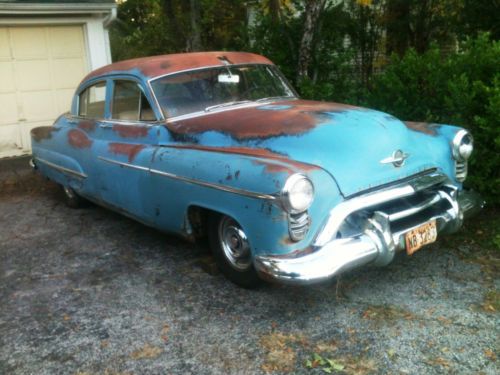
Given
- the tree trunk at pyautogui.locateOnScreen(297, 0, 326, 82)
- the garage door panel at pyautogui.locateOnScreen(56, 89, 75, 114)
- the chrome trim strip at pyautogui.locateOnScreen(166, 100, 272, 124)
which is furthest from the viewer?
the garage door panel at pyautogui.locateOnScreen(56, 89, 75, 114)

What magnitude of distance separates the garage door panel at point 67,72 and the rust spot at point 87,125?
12.6 feet

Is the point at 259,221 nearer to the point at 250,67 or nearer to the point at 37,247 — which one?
the point at 250,67

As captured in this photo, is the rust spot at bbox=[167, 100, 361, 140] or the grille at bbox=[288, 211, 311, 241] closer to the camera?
the grille at bbox=[288, 211, 311, 241]

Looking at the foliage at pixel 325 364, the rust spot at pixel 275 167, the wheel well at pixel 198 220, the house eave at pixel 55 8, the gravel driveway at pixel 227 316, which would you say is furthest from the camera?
the house eave at pixel 55 8

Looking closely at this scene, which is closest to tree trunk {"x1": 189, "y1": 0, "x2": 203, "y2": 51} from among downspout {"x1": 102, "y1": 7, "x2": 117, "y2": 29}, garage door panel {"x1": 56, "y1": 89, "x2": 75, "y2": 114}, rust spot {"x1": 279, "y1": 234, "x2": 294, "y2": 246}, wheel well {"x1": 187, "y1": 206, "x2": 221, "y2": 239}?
downspout {"x1": 102, "y1": 7, "x2": 117, "y2": 29}

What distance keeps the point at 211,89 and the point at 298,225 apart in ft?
6.26

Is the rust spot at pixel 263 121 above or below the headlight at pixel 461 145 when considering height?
above

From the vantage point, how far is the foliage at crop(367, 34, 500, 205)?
465 centimetres

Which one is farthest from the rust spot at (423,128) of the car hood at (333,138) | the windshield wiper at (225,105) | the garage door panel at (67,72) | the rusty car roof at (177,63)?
the garage door panel at (67,72)

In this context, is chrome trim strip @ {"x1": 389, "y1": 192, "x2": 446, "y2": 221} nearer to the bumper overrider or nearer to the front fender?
the bumper overrider

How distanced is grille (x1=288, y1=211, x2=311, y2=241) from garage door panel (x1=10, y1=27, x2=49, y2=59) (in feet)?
23.1

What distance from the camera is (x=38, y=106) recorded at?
8938 mm

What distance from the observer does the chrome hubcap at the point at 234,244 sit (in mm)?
3686

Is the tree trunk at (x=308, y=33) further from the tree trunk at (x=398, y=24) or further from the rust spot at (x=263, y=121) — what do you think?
the tree trunk at (x=398, y=24)
